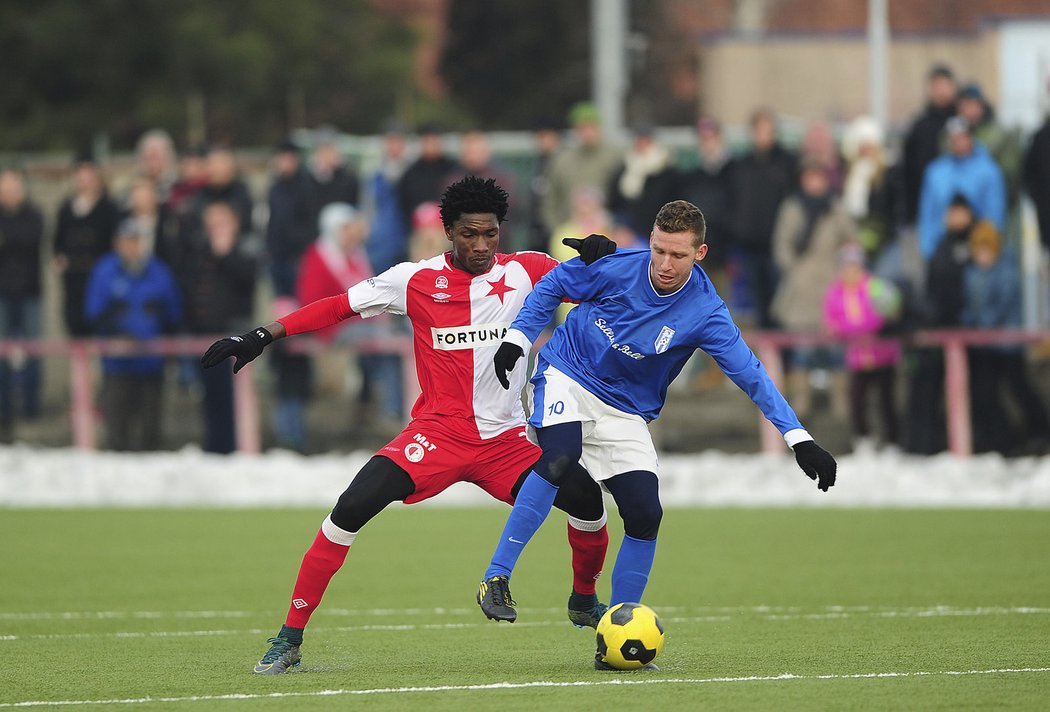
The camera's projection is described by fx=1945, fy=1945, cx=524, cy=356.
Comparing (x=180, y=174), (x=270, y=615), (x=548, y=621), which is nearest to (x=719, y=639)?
(x=548, y=621)

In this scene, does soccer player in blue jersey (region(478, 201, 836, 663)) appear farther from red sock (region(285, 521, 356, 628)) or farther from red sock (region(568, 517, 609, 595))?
red sock (region(285, 521, 356, 628))

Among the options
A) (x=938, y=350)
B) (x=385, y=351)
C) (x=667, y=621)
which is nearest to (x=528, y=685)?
(x=667, y=621)

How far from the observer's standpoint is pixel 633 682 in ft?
25.9

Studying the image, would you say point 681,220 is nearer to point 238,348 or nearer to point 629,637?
point 629,637

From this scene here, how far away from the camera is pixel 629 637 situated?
26.9 feet

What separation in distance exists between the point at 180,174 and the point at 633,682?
1269cm

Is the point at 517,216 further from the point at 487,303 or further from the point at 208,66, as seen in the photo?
the point at 208,66

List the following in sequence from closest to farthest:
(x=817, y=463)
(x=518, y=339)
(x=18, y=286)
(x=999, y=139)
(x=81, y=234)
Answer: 1. (x=817, y=463)
2. (x=518, y=339)
3. (x=999, y=139)
4. (x=81, y=234)
5. (x=18, y=286)

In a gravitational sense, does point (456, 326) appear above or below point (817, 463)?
above

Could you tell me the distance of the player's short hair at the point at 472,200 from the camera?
8.62 m

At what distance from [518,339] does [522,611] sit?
111 inches

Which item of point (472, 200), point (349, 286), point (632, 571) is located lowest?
point (632, 571)

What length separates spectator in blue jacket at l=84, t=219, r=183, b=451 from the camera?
17672 mm

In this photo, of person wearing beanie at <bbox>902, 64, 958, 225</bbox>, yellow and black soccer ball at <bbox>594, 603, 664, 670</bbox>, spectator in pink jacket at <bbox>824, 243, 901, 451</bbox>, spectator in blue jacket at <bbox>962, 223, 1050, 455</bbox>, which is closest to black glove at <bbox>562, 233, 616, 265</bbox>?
yellow and black soccer ball at <bbox>594, 603, 664, 670</bbox>
